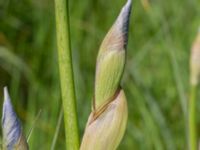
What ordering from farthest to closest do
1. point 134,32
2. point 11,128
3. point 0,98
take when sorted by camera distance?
point 134,32 → point 0,98 → point 11,128

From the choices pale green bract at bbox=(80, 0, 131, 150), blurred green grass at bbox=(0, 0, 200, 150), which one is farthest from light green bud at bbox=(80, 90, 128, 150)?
blurred green grass at bbox=(0, 0, 200, 150)

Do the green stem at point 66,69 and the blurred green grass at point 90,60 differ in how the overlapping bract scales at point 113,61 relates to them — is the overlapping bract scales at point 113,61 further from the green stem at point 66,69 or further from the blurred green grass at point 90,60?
the blurred green grass at point 90,60

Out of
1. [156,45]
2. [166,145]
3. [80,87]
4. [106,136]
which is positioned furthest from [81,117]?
[106,136]

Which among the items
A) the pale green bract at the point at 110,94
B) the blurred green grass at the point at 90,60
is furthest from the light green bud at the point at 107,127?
the blurred green grass at the point at 90,60

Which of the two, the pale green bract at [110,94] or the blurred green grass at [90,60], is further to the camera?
the blurred green grass at [90,60]

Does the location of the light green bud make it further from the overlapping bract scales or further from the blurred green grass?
the blurred green grass

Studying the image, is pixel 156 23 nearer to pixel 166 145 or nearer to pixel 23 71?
pixel 23 71
